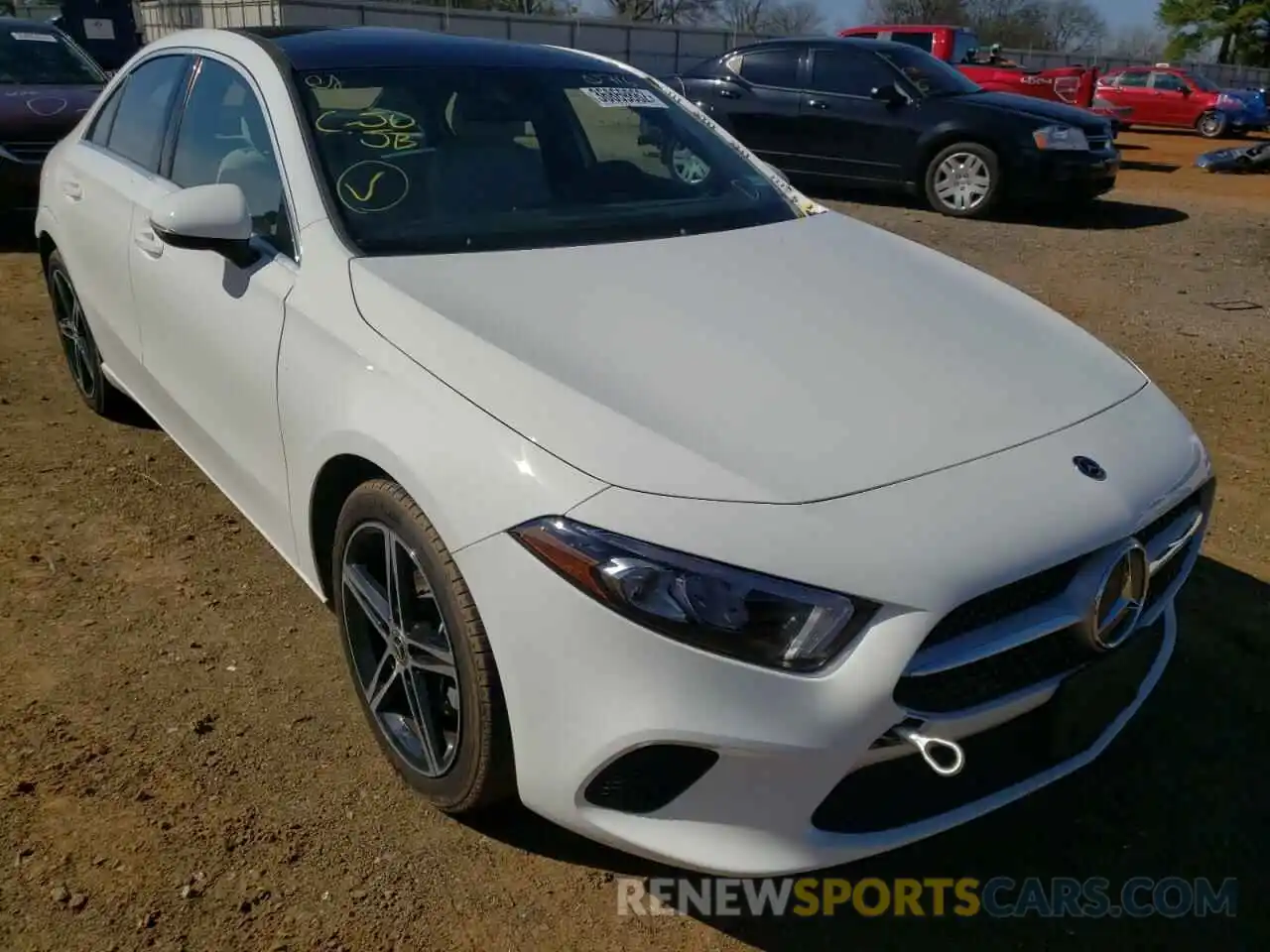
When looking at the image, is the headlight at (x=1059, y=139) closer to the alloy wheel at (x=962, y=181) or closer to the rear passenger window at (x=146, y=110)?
the alloy wheel at (x=962, y=181)

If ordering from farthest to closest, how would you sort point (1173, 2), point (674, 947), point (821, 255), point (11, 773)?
point (1173, 2) → point (821, 255) → point (11, 773) → point (674, 947)

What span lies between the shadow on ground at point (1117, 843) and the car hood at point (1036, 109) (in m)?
7.56

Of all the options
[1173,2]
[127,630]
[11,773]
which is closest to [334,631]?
[127,630]

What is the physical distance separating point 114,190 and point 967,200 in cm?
775

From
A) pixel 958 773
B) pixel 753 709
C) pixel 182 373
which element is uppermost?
pixel 182 373

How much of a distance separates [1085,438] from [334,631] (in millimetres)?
2086

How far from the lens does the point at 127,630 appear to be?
9.90 feet

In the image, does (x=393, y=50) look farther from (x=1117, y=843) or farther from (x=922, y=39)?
(x=922, y=39)

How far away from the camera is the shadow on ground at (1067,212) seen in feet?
31.1

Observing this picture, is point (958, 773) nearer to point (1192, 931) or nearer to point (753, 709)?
point (753, 709)

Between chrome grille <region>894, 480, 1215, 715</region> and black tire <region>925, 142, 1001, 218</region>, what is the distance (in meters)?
8.01

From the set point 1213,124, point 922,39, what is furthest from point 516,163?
point 1213,124

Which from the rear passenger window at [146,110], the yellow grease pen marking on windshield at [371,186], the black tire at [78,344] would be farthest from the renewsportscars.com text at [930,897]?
the black tire at [78,344]

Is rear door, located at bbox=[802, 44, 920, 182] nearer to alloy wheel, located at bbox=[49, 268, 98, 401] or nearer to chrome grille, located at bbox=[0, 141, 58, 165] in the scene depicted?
chrome grille, located at bbox=[0, 141, 58, 165]
